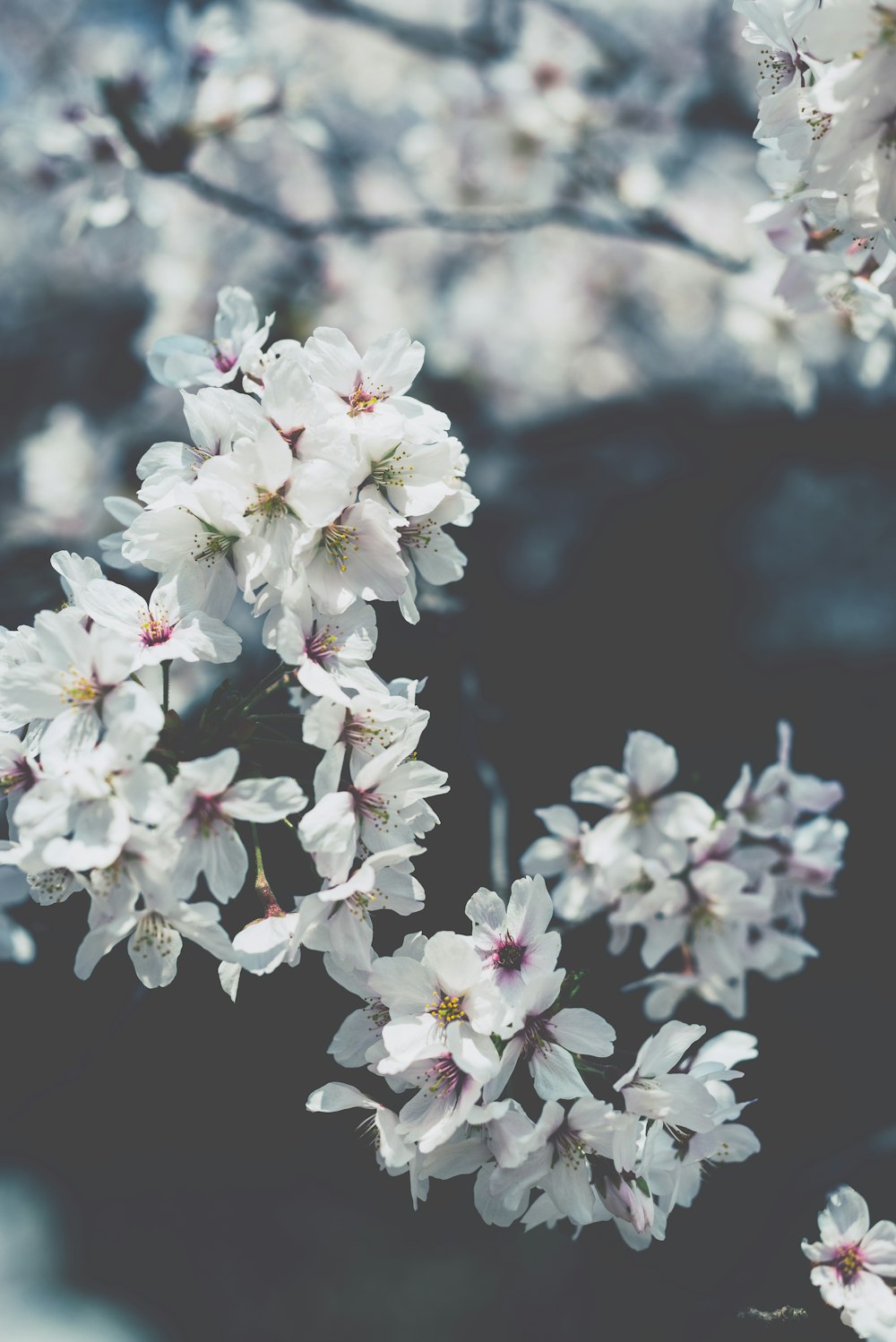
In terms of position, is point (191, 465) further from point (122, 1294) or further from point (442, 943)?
point (122, 1294)

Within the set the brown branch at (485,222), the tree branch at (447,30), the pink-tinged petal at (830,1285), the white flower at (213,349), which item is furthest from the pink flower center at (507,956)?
the tree branch at (447,30)

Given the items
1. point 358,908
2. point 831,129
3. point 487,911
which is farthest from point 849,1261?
point 831,129

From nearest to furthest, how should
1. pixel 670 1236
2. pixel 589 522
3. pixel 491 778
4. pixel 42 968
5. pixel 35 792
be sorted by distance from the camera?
pixel 35 792, pixel 491 778, pixel 670 1236, pixel 42 968, pixel 589 522

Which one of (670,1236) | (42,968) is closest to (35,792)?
(42,968)

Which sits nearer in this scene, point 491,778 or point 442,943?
point 442,943

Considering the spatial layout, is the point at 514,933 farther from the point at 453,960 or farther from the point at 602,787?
the point at 602,787

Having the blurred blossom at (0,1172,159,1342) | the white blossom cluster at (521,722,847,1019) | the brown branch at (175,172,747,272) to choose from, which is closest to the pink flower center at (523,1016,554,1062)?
the white blossom cluster at (521,722,847,1019)
